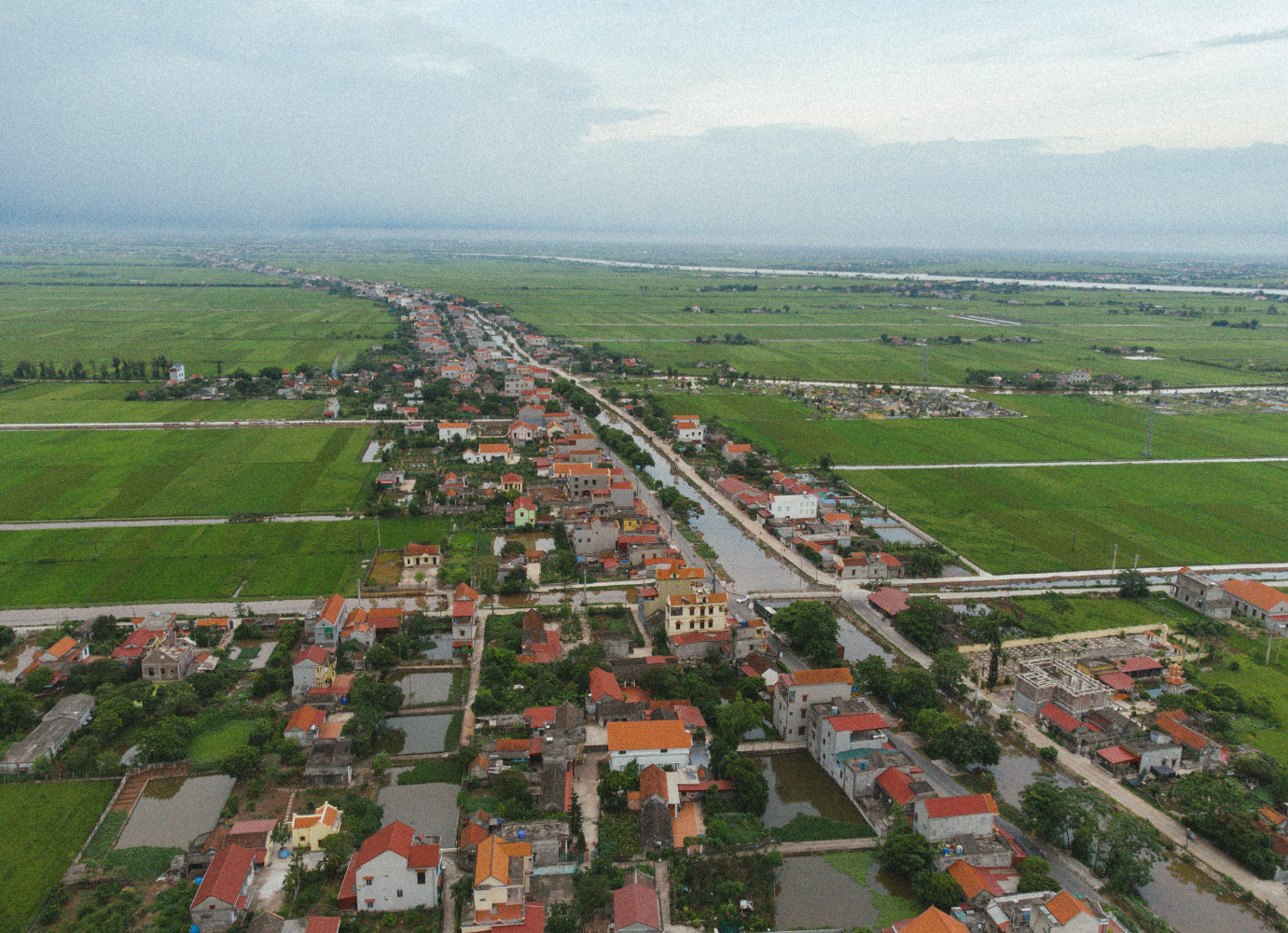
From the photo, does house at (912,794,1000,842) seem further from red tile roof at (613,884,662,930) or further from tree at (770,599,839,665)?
tree at (770,599,839,665)

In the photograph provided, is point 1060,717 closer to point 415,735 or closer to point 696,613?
point 696,613

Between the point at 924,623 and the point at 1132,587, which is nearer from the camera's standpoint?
the point at 924,623

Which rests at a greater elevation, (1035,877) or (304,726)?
(1035,877)

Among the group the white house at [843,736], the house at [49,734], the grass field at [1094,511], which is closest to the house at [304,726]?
the house at [49,734]

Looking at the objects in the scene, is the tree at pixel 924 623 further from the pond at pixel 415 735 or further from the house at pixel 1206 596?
the pond at pixel 415 735

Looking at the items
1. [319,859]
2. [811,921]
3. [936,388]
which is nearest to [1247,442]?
[936,388]

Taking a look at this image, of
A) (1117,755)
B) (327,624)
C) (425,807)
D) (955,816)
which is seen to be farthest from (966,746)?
(327,624)

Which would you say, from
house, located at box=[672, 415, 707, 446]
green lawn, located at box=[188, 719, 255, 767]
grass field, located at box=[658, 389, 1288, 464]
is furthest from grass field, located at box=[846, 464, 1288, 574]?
green lawn, located at box=[188, 719, 255, 767]

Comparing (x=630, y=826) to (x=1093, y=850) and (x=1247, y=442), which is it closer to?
(x=1093, y=850)
